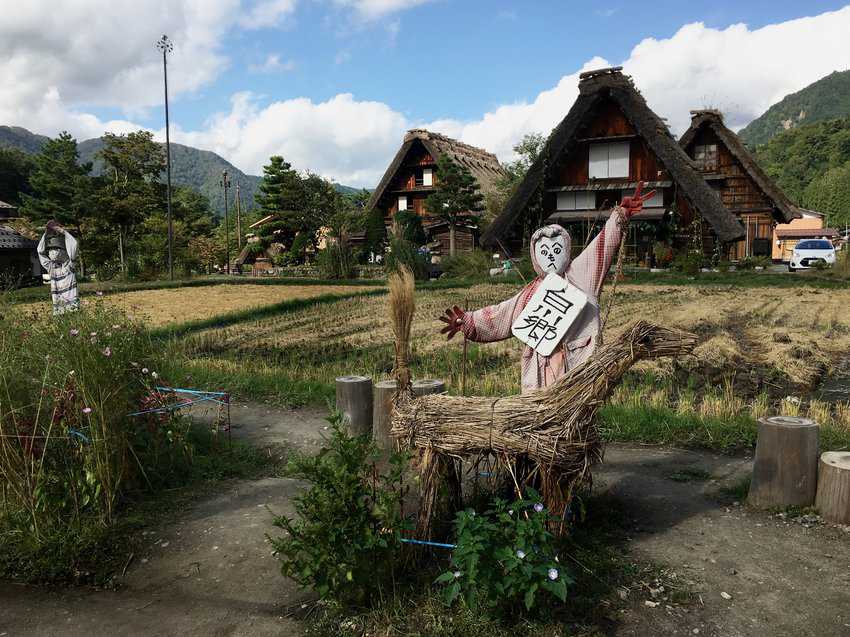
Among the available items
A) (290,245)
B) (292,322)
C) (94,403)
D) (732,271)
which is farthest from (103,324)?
(290,245)

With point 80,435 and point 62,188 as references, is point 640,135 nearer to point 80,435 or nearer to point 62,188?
point 80,435

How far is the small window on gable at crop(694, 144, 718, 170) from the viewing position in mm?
23875

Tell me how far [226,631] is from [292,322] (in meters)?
9.20

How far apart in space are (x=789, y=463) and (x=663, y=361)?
3.55 metres

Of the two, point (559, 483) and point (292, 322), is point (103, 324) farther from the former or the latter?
point (292, 322)

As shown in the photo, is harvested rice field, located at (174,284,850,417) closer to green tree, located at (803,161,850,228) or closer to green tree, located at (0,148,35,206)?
green tree, located at (0,148,35,206)

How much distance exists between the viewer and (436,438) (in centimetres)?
292

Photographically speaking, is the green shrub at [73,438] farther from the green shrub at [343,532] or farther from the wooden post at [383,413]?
the green shrub at [343,532]

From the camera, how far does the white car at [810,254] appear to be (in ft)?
68.2

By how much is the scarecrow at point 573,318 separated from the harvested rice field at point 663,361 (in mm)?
2346

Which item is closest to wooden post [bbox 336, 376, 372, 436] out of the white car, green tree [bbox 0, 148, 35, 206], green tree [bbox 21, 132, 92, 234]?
the white car

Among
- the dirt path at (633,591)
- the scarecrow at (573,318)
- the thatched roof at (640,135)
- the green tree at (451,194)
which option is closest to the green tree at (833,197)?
the thatched roof at (640,135)

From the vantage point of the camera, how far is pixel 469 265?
19.8m

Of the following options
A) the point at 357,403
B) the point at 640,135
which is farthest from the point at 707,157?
the point at 357,403
